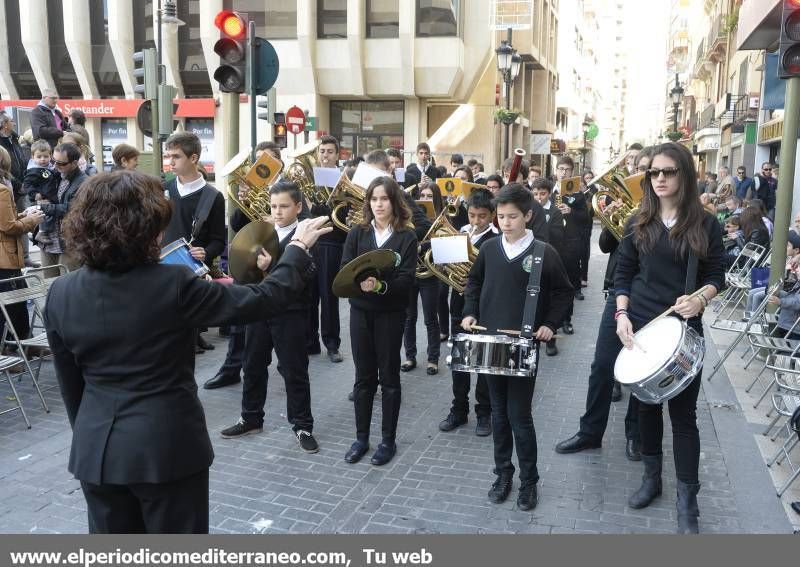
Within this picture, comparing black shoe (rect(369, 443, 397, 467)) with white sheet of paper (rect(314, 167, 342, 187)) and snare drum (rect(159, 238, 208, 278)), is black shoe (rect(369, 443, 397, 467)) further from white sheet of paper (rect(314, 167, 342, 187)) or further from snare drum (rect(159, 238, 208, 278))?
white sheet of paper (rect(314, 167, 342, 187))

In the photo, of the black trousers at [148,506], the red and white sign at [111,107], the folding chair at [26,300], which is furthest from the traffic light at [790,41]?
the red and white sign at [111,107]

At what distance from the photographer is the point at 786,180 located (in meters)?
7.11

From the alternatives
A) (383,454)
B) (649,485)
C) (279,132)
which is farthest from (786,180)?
(279,132)

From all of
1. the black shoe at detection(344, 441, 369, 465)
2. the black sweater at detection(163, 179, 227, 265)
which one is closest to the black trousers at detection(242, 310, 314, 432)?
the black shoe at detection(344, 441, 369, 465)

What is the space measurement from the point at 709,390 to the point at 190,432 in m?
5.57

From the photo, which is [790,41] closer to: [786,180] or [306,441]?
[786,180]

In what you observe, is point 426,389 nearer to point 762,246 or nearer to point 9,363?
point 9,363

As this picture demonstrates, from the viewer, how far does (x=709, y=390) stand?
662 centimetres

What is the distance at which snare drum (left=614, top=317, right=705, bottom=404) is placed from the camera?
11.6ft

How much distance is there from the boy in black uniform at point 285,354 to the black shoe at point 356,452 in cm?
30

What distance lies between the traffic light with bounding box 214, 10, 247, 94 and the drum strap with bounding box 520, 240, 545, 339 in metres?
4.47

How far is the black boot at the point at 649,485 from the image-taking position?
14.0ft

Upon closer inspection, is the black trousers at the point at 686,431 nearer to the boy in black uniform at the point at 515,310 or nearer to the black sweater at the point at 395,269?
the boy in black uniform at the point at 515,310
